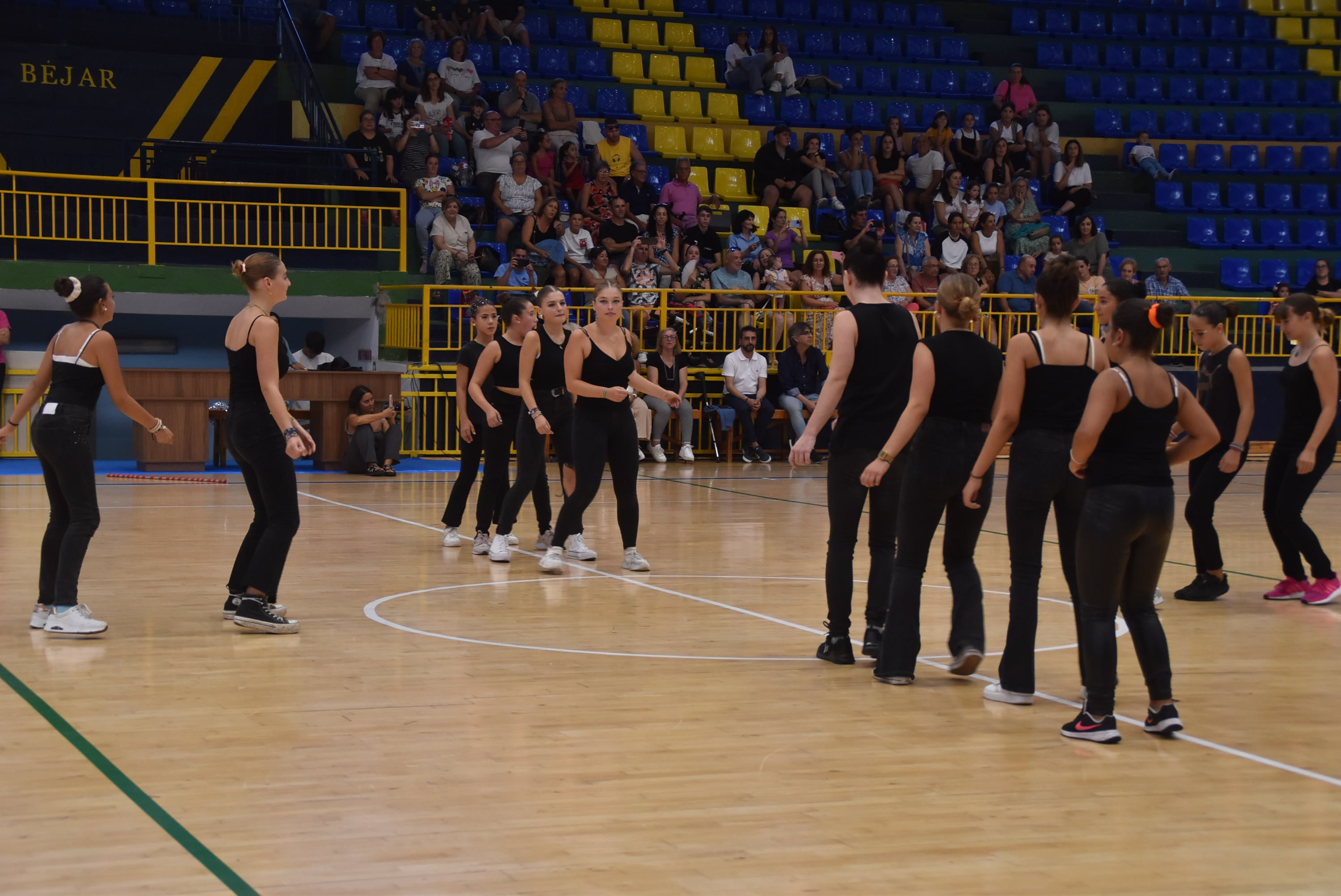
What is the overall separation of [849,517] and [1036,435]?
3.37 feet

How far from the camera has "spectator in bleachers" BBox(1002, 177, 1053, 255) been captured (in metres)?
20.9

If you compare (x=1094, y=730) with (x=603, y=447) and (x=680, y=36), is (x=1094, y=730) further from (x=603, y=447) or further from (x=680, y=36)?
(x=680, y=36)

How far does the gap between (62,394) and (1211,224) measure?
66.0 feet

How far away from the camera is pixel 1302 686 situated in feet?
20.6

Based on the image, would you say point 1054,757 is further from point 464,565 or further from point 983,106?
point 983,106

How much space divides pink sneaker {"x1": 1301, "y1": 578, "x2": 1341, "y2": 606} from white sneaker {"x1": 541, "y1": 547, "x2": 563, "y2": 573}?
4.39 meters

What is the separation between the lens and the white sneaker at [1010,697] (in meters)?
5.80

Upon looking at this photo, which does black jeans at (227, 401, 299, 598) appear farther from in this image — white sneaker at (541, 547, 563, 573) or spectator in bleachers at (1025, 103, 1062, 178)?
spectator in bleachers at (1025, 103, 1062, 178)

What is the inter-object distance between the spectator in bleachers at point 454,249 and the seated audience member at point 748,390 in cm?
326

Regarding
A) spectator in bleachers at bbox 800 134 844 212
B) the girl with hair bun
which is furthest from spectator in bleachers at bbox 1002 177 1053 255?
the girl with hair bun

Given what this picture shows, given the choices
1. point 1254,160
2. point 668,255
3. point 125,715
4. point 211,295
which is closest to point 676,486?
point 668,255

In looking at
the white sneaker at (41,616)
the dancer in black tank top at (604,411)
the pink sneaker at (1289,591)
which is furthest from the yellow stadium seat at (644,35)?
the white sneaker at (41,616)

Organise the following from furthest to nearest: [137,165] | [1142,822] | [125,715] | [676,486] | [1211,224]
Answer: [1211,224], [137,165], [676,486], [125,715], [1142,822]

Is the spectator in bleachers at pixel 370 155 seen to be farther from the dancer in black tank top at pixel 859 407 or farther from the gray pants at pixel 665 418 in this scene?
the dancer in black tank top at pixel 859 407
